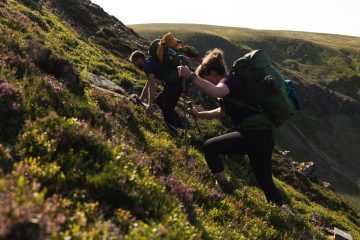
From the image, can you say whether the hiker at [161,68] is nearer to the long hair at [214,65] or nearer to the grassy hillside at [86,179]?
the grassy hillside at [86,179]

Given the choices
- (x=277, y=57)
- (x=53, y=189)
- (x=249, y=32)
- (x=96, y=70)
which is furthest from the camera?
(x=249, y=32)

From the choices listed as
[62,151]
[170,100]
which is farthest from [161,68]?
[62,151]

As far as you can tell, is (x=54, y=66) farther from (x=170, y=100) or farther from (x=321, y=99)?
(x=321, y=99)

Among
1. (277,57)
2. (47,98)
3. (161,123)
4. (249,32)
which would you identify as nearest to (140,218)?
(47,98)

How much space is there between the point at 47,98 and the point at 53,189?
297 cm

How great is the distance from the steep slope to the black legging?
1928 inches

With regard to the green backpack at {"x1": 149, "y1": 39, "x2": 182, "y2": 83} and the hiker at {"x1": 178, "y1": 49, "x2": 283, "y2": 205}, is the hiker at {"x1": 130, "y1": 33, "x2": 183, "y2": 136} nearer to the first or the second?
the green backpack at {"x1": 149, "y1": 39, "x2": 182, "y2": 83}

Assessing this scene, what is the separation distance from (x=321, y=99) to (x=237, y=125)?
104 metres

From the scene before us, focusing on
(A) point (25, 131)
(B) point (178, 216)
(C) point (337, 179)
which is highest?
(A) point (25, 131)

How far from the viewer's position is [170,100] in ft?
46.0

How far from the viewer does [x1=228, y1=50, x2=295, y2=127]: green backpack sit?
8398 millimetres

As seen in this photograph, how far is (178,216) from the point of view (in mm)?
5902

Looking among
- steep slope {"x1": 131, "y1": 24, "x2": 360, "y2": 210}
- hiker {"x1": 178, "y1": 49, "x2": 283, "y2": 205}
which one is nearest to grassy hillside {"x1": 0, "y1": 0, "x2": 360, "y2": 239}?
hiker {"x1": 178, "y1": 49, "x2": 283, "y2": 205}

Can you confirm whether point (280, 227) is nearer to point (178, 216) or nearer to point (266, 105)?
point (266, 105)
